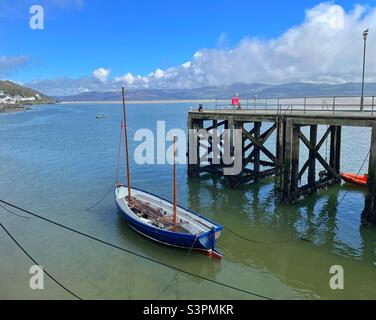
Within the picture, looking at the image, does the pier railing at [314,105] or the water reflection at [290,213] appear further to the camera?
the pier railing at [314,105]

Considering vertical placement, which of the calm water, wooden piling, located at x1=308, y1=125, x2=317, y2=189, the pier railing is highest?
the pier railing

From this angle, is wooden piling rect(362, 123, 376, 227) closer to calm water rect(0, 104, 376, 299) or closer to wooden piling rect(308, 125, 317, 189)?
calm water rect(0, 104, 376, 299)

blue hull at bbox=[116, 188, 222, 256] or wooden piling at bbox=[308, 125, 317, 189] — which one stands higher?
wooden piling at bbox=[308, 125, 317, 189]

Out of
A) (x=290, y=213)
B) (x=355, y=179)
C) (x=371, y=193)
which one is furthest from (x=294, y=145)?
(x=355, y=179)

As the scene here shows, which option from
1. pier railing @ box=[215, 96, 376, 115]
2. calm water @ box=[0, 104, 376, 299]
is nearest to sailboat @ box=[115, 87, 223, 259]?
calm water @ box=[0, 104, 376, 299]

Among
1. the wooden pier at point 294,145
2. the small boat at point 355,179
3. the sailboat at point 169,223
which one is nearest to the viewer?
the sailboat at point 169,223

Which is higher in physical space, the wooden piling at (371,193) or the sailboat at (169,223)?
the wooden piling at (371,193)

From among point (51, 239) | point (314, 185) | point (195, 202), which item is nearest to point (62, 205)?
point (51, 239)

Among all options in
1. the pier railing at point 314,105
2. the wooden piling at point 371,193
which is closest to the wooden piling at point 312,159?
the pier railing at point 314,105

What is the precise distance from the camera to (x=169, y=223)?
17.7 m

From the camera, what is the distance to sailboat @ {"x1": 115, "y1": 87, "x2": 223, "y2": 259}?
616 inches

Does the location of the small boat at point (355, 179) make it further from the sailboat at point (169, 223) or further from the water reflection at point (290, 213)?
the sailboat at point (169, 223)

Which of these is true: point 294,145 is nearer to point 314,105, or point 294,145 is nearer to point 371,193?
point 314,105

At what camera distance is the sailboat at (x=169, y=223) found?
1565cm
